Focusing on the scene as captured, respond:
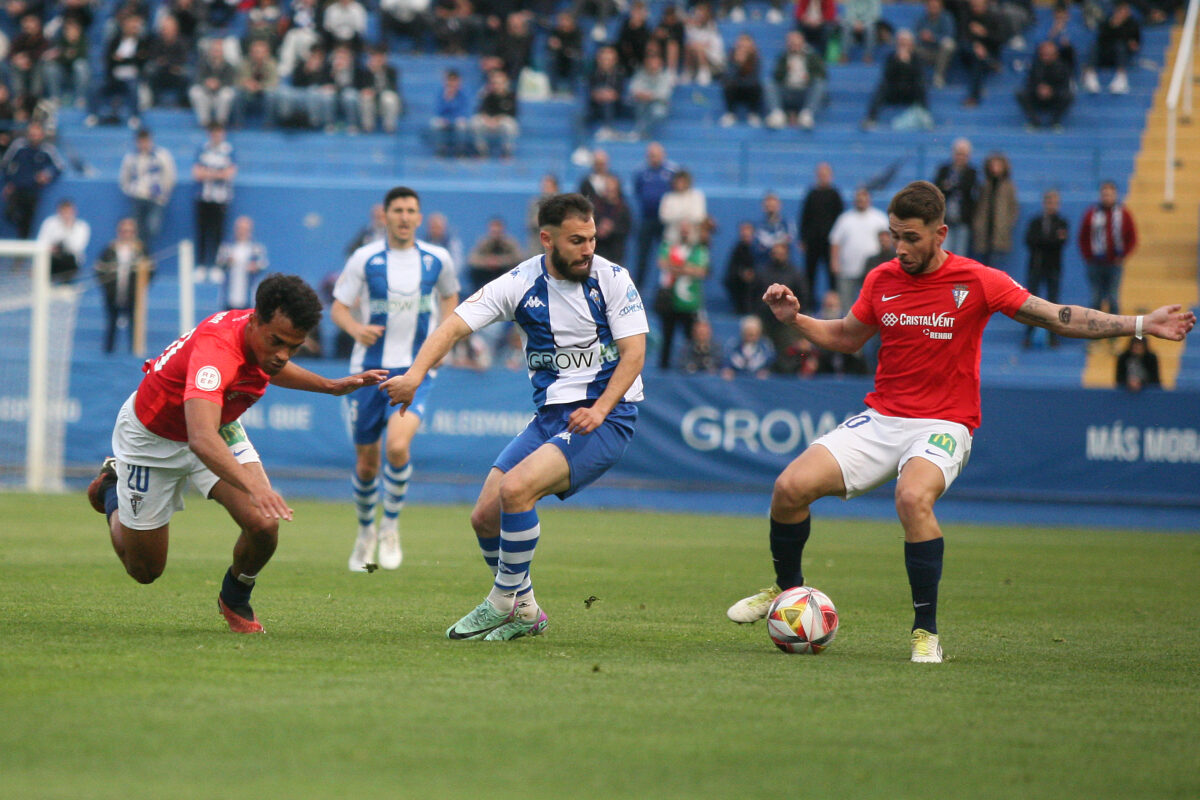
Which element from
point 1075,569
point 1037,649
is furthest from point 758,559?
point 1037,649

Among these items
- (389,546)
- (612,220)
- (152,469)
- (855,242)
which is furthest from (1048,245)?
(152,469)

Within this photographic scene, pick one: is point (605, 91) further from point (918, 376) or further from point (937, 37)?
point (918, 376)

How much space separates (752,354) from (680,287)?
2.18 meters

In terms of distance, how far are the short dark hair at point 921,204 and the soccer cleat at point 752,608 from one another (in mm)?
2228

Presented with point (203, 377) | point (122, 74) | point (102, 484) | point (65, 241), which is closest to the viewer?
point (203, 377)

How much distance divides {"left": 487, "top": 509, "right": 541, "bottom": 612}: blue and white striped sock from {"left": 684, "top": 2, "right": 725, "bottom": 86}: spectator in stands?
837 inches

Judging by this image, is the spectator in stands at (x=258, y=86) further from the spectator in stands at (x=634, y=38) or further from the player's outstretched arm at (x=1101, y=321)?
the player's outstretched arm at (x=1101, y=321)

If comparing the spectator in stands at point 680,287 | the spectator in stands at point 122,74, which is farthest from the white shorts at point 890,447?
the spectator in stands at point 122,74

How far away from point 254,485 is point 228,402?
0.97 m

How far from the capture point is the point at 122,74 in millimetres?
28016

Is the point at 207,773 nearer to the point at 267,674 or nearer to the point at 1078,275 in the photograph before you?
the point at 267,674

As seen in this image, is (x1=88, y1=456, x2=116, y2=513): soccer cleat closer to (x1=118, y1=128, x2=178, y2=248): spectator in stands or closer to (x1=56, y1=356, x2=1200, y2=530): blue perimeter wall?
(x1=56, y1=356, x2=1200, y2=530): blue perimeter wall

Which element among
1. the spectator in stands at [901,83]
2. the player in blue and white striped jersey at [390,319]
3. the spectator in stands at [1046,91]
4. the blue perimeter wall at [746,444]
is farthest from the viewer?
the spectator in stands at [1046,91]

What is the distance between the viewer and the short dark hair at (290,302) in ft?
23.2
